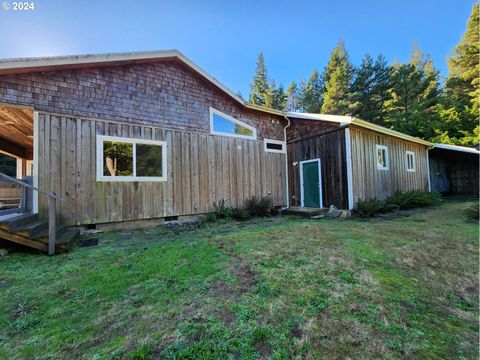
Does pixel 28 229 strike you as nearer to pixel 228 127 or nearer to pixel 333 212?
pixel 228 127

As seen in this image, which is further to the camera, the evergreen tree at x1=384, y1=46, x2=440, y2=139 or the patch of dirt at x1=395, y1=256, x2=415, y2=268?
the evergreen tree at x1=384, y1=46, x2=440, y2=139

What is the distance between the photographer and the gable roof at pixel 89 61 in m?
4.92

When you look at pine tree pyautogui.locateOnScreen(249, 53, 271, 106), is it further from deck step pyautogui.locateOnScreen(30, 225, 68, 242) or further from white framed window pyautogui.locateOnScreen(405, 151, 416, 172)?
deck step pyautogui.locateOnScreen(30, 225, 68, 242)

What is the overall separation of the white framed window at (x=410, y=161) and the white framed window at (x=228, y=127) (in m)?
7.98

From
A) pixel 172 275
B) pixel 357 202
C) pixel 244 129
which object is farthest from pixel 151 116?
pixel 357 202

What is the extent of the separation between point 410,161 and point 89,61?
13814 mm

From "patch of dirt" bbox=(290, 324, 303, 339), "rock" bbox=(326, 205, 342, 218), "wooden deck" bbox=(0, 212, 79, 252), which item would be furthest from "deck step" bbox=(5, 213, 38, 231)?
"rock" bbox=(326, 205, 342, 218)

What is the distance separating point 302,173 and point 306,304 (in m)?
7.68

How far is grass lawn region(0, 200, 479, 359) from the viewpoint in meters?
1.68

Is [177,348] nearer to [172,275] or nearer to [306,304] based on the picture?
[306,304]

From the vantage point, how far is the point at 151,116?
6859mm

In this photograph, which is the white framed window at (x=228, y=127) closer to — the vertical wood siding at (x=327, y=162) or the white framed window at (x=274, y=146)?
the white framed window at (x=274, y=146)

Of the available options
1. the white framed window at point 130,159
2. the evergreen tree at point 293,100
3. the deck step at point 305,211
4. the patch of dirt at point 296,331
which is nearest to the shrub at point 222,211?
the white framed window at point 130,159

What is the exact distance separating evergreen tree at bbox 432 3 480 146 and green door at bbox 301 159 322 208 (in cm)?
1429
